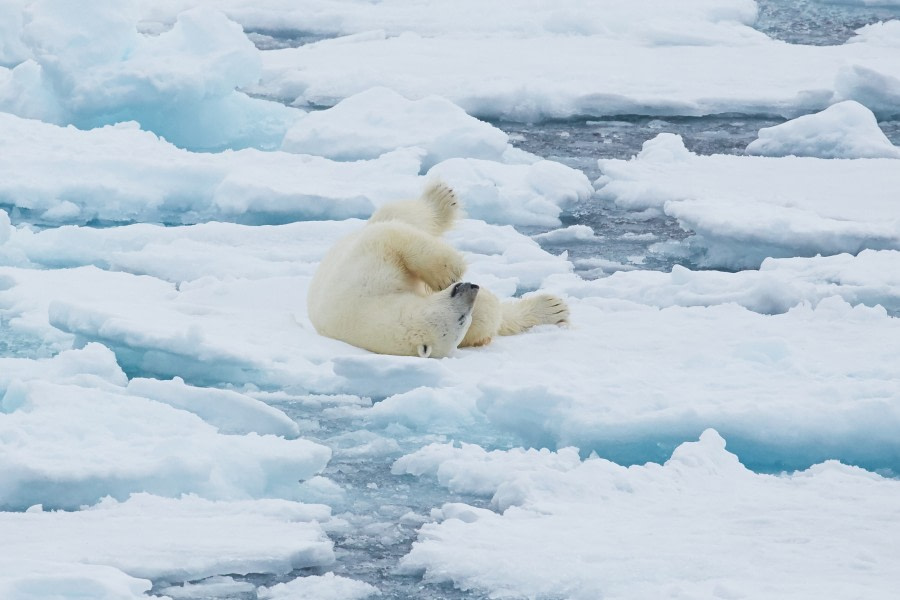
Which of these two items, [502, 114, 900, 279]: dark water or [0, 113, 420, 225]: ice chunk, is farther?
[0, 113, 420, 225]: ice chunk

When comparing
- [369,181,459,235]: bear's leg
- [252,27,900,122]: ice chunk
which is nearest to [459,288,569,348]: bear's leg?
[369,181,459,235]: bear's leg

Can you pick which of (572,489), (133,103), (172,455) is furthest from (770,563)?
(133,103)

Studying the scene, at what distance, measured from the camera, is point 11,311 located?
517cm

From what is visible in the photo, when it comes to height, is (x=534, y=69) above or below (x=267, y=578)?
above

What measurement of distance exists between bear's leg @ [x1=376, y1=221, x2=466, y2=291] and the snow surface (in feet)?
0.95

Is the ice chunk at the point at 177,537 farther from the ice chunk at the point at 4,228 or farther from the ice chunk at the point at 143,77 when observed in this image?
the ice chunk at the point at 143,77

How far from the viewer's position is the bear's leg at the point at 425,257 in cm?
473

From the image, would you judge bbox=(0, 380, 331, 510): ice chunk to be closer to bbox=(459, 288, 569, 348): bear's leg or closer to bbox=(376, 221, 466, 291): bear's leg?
bbox=(376, 221, 466, 291): bear's leg

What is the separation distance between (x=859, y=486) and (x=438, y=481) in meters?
1.14

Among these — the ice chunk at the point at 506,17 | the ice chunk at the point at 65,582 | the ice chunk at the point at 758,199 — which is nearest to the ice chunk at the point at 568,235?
the ice chunk at the point at 758,199

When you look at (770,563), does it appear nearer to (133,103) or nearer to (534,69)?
(133,103)

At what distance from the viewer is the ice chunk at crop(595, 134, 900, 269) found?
254 inches

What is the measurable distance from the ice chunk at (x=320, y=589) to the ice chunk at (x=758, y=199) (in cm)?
381

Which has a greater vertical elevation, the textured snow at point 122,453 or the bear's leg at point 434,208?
the bear's leg at point 434,208
